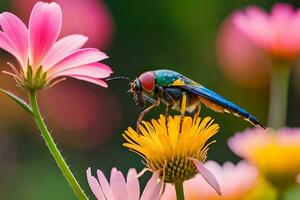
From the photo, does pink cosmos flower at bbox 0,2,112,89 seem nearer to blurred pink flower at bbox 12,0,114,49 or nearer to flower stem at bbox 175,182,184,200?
flower stem at bbox 175,182,184,200

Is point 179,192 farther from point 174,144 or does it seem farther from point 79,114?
point 79,114

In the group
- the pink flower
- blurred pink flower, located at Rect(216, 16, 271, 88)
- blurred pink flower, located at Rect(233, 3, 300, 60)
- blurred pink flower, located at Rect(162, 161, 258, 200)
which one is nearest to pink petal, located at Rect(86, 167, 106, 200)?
the pink flower

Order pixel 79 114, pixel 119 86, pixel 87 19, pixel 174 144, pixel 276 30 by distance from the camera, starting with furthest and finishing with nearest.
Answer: pixel 119 86 < pixel 79 114 < pixel 87 19 < pixel 276 30 < pixel 174 144

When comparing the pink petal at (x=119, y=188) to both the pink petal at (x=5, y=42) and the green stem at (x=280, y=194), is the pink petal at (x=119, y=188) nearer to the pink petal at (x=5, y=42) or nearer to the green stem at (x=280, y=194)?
the pink petal at (x=5, y=42)

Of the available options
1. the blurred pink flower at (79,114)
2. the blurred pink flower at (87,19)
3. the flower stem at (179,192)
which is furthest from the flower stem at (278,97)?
the blurred pink flower at (79,114)

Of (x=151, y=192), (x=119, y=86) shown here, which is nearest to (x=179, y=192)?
(x=151, y=192)

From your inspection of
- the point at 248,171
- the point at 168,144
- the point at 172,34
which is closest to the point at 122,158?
the point at 172,34
